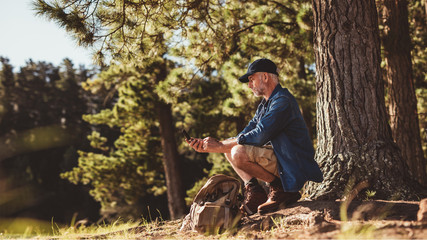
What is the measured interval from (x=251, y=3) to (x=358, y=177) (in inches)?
174

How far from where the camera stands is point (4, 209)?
2662cm

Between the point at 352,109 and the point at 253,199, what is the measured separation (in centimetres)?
144

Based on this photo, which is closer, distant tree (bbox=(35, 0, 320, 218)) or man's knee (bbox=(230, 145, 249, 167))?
man's knee (bbox=(230, 145, 249, 167))

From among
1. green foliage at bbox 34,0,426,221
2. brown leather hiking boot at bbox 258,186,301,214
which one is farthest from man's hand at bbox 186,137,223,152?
green foliage at bbox 34,0,426,221

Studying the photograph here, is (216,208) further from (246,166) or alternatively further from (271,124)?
(271,124)

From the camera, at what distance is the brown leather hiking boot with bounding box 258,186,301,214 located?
3271 mm

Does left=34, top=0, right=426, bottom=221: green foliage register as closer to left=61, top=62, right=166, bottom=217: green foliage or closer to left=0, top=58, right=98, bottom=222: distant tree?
left=61, top=62, right=166, bottom=217: green foliage

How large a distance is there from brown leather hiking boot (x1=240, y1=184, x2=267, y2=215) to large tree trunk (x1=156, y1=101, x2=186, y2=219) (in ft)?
27.1

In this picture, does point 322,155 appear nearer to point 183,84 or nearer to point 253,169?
point 253,169

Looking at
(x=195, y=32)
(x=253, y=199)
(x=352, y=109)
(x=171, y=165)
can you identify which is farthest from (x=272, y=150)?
(x=171, y=165)

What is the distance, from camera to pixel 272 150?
3.32 meters

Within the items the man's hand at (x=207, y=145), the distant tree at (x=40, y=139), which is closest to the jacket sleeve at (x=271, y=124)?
the man's hand at (x=207, y=145)

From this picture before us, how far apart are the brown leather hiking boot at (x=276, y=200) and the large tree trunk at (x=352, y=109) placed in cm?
46

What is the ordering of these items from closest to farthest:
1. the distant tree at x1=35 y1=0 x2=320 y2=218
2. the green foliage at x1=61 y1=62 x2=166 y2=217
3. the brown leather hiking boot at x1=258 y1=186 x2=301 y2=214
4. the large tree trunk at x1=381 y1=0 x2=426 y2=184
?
the brown leather hiking boot at x1=258 y1=186 x2=301 y2=214 → the distant tree at x1=35 y1=0 x2=320 y2=218 → the large tree trunk at x1=381 y1=0 x2=426 y2=184 → the green foliage at x1=61 y1=62 x2=166 y2=217
